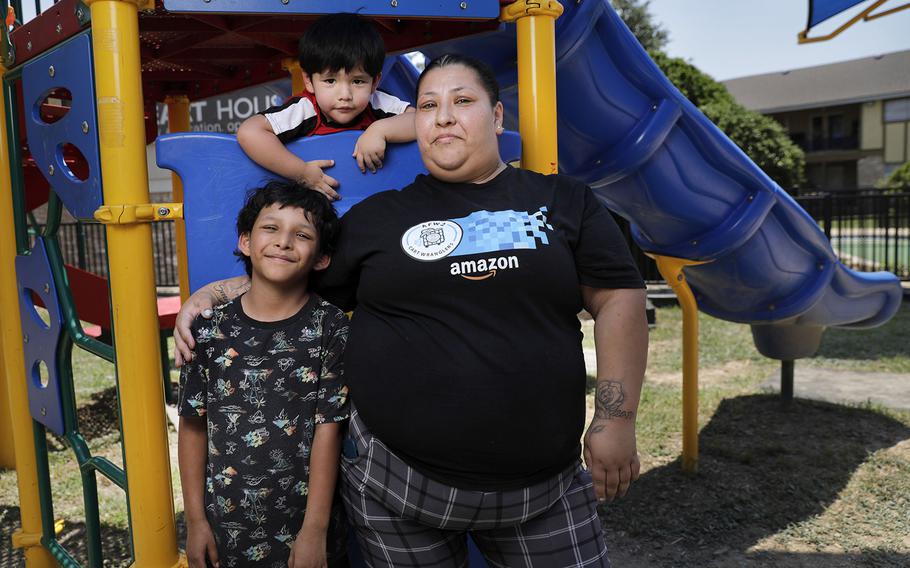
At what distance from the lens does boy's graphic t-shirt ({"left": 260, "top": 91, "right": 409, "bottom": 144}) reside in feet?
6.84

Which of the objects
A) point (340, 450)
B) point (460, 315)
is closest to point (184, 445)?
→ point (340, 450)

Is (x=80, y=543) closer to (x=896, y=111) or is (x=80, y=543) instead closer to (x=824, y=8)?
(x=824, y=8)

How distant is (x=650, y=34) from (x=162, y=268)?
17722 millimetres

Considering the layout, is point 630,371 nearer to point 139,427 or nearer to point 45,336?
point 139,427

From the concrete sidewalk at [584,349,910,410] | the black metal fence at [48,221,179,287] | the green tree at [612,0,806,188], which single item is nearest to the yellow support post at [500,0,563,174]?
the concrete sidewalk at [584,349,910,410]

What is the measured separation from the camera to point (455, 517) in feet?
5.45

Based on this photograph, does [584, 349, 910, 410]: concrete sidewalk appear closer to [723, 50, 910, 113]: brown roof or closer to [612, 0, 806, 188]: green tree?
[612, 0, 806, 188]: green tree

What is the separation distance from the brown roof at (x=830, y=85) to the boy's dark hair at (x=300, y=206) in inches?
1473

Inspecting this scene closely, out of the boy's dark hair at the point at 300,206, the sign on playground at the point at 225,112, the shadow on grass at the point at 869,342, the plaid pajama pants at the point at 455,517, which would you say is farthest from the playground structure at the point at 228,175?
the sign on playground at the point at 225,112

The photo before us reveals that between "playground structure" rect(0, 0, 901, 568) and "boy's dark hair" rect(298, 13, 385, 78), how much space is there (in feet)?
0.28

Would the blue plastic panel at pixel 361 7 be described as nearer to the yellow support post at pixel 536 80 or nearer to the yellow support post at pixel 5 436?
the yellow support post at pixel 536 80

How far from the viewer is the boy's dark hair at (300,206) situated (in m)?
1.86

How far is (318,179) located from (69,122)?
738mm

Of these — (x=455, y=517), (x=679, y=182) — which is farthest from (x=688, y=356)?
(x=455, y=517)
